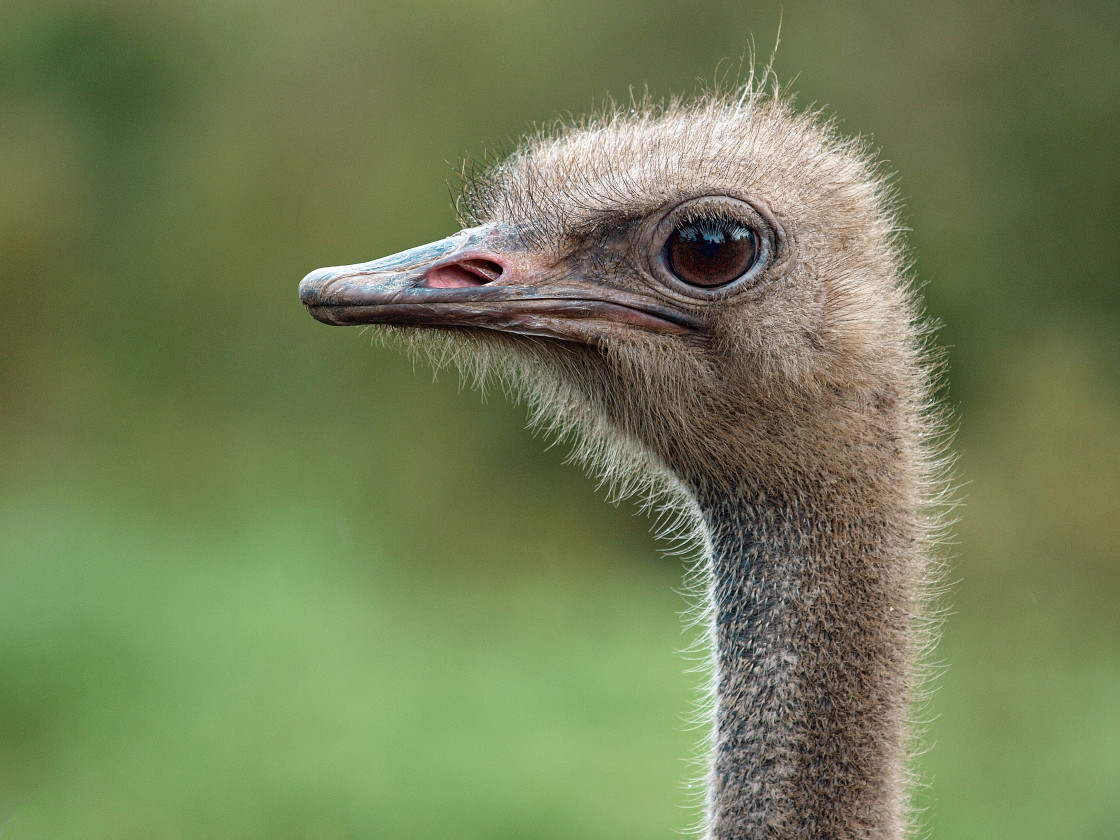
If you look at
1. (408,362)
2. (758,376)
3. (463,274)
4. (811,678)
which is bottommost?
(811,678)

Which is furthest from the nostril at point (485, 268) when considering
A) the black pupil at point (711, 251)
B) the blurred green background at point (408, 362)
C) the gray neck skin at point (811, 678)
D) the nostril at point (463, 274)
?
the blurred green background at point (408, 362)

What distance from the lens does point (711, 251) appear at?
2.58 meters

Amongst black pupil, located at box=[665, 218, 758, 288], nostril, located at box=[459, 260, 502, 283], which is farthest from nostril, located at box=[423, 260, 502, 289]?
black pupil, located at box=[665, 218, 758, 288]

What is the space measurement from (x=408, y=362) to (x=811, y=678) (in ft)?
16.5

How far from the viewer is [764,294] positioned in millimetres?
2568

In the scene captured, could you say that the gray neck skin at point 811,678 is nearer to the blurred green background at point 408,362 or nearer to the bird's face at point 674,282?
the bird's face at point 674,282

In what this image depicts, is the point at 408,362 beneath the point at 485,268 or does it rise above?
above

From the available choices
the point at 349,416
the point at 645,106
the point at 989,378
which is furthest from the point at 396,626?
the point at 645,106

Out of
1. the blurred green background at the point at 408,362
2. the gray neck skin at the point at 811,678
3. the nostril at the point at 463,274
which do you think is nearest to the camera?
the gray neck skin at the point at 811,678

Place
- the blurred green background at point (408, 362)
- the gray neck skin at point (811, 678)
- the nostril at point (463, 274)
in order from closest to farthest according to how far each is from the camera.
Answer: the gray neck skin at point (811, 678) → the nostril at point (463, 274) → the blurred green background at point (408, 362)

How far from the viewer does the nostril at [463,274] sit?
8.35ft

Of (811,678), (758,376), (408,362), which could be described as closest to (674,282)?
(758,376)

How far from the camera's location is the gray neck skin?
241 cm

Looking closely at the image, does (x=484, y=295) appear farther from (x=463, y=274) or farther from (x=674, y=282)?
(x=674, y=282)
